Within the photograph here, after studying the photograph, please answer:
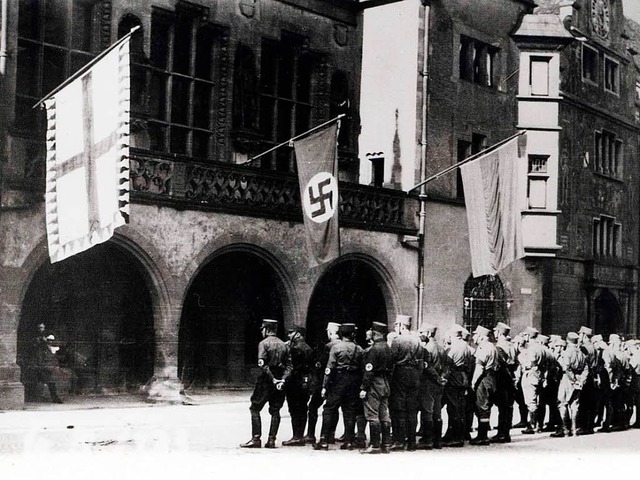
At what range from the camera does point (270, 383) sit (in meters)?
14.0

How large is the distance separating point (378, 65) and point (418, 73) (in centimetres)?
124

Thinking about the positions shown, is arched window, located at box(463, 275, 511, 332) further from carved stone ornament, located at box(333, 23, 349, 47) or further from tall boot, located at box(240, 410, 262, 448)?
tall boot, located at box(240, 410, 262, 448)

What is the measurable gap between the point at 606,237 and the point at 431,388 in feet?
64.5

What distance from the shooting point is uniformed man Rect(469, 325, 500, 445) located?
15.7 metres

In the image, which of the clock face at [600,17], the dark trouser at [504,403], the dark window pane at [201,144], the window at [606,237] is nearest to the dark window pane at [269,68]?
the dark window pane at [201,144]

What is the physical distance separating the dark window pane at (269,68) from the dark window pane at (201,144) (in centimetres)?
212

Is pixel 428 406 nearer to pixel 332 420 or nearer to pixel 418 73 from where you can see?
pixel 332 420

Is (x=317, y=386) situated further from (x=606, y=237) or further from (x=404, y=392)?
(x=606, y=237)

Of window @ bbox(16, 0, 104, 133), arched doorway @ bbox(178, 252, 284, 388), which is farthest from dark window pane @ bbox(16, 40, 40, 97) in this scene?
arched doorway @ bbox(178, 252, 284, 388)

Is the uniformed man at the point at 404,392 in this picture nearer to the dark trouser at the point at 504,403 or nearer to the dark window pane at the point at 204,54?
the dark trouser at the point at 504,403

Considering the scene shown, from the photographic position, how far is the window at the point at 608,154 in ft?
106

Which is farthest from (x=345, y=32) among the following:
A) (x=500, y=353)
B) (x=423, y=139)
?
(x=500, y=353)

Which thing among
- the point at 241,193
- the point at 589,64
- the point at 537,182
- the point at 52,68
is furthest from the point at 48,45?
the point at 589,64

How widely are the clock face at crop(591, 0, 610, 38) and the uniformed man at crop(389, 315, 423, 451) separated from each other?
67.3 ft
